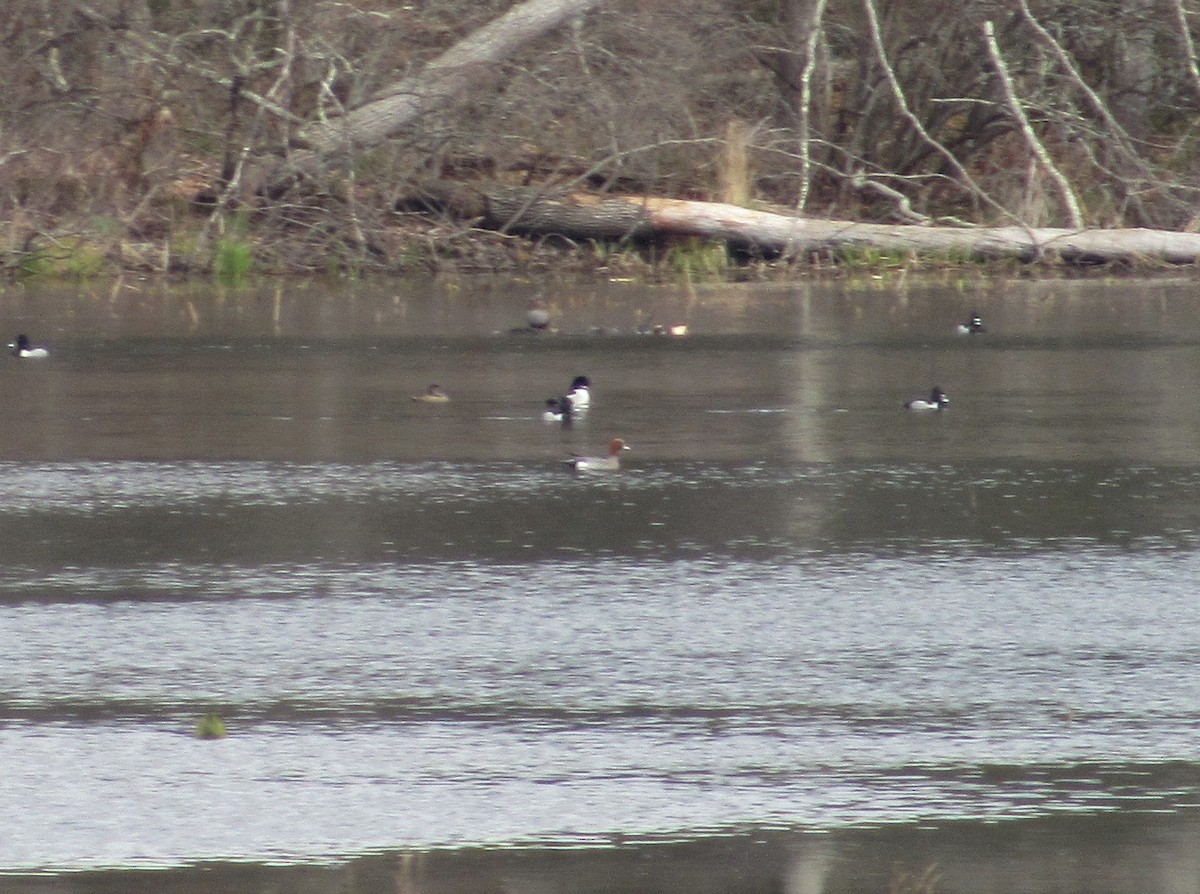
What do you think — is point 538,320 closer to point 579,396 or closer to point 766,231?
point 579,396

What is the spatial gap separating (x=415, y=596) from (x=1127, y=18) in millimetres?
18259

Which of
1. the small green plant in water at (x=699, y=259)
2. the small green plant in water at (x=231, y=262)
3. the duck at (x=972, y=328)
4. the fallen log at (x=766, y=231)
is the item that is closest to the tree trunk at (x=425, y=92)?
the fallen log at (x=766, y=231)

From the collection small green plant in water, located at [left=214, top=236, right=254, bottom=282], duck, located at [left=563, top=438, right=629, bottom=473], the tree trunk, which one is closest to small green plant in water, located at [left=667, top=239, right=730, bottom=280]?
the tree trunk

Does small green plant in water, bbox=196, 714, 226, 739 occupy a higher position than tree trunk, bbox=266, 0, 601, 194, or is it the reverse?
tree trunk, bbox=266, 0, 601, 194

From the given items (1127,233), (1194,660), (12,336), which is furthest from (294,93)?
(1194,660)

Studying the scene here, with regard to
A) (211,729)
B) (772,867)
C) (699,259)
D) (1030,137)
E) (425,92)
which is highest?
(425,92)

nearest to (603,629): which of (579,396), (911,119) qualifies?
(579,396)

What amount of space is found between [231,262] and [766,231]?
5244 millimetres

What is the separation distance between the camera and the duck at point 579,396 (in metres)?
12.7

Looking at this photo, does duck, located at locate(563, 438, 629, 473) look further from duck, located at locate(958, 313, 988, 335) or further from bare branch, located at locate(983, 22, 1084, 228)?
bare branch, located at locate(983, 22, 1084, 228)

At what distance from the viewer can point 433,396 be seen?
13.2 m

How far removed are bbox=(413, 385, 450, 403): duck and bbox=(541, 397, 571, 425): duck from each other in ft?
2.92

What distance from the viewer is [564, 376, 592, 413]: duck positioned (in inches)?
498

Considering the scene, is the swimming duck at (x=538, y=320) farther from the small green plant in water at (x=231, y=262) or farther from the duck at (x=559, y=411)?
the duck at (x=559, y=411)
